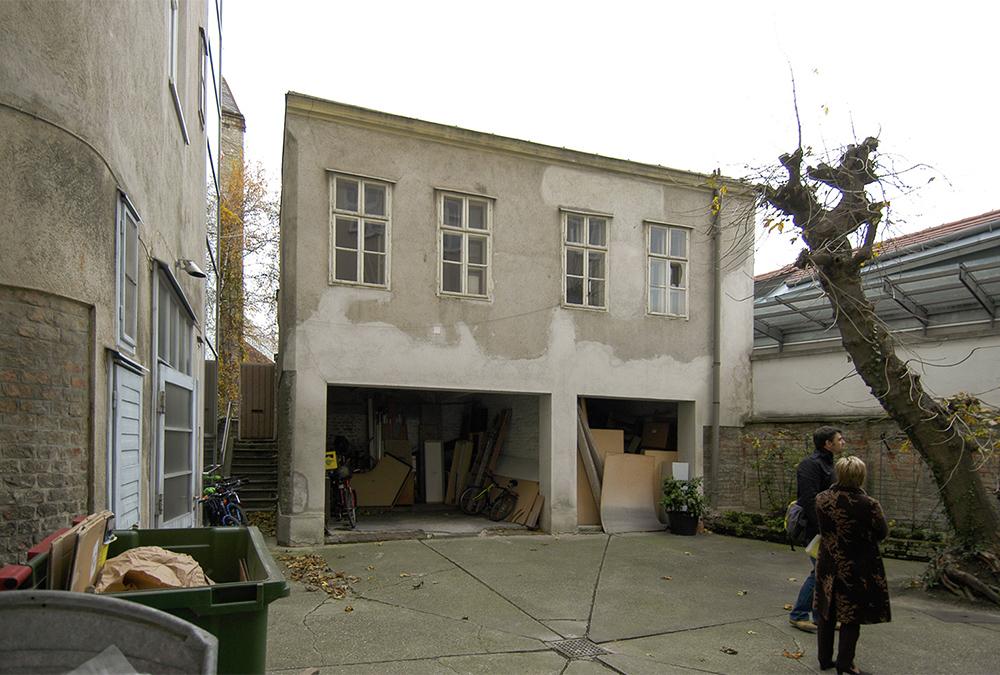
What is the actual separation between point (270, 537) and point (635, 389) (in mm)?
6272

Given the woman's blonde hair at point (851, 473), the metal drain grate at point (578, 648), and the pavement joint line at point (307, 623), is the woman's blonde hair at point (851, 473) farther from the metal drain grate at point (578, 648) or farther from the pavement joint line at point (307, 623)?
the pavement joint line at point (307, 623)

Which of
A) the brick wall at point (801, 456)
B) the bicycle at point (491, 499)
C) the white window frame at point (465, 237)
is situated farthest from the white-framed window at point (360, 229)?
the brick wall at point (801, 456)

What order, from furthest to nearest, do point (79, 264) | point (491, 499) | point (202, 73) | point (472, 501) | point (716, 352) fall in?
point (472, 501), point (491, 499), point (716, 352), point (202, 73), point (79, 264)

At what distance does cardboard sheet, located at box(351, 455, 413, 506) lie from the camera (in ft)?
47.0

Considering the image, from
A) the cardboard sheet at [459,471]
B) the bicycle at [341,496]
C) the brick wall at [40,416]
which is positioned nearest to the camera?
the brick wall at [40,416]

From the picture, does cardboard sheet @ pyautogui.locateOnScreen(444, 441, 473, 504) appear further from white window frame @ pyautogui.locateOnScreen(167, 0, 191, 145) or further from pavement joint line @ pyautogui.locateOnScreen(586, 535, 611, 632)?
white window frame @ pyautogui.locateOnScreen(167, 0, 191, 145)

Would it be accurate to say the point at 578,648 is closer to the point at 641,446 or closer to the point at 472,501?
the point at 472,501

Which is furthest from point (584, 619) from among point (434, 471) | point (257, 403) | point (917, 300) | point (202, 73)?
point (257, 403)

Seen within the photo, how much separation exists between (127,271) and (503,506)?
8.73 meters

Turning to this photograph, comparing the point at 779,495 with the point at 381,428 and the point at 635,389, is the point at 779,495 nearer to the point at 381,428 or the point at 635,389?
the point at 635,389

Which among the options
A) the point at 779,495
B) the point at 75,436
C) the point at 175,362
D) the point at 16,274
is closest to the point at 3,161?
the point at 16,274

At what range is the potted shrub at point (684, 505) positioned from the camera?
1212 centimetres

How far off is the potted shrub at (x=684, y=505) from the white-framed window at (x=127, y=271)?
29.7 feet

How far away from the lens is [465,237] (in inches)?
453
